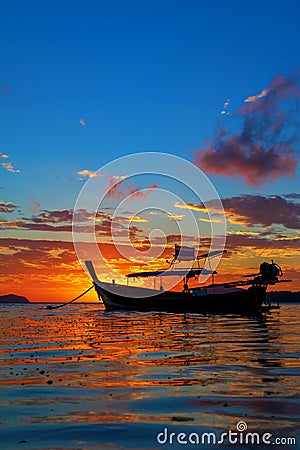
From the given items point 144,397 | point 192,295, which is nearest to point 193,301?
point 192,295

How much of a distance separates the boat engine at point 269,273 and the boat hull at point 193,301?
3.90 ft

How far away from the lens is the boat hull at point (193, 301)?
2370 inches

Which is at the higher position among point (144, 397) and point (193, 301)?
point (193, 301)

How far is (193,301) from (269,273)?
442 inches

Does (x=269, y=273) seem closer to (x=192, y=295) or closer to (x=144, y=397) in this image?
(x=192, y=295)

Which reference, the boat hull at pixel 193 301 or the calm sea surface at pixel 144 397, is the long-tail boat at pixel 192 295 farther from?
the calm sea surface at pixel 144 397

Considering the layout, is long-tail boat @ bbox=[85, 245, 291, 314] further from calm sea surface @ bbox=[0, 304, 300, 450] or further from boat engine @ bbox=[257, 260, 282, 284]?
calm sea surface @ bbox=[0, 304, 300, 450]

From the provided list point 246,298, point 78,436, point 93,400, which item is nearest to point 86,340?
point 93,400

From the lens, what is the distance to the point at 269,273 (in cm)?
6000

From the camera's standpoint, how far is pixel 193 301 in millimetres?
63531

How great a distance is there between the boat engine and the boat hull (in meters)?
1.19

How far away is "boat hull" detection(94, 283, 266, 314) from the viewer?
60188 millimetres

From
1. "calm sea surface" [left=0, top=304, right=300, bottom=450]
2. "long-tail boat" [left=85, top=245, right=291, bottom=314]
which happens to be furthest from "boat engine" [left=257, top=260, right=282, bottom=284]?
"calm sea surface" [left=0, top=304, right=300, bottom=450]

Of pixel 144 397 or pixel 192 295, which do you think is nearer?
pixel 144 397
